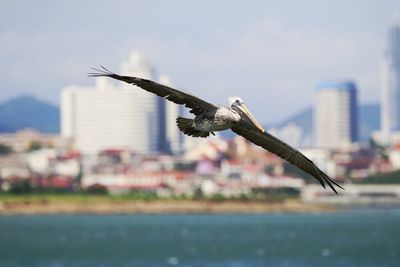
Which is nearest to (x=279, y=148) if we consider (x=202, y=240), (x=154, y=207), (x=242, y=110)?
(x=242, y=110)

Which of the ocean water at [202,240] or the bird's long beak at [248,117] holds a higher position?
the bird's long beak at [248,117]

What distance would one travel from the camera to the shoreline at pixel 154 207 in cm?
13138

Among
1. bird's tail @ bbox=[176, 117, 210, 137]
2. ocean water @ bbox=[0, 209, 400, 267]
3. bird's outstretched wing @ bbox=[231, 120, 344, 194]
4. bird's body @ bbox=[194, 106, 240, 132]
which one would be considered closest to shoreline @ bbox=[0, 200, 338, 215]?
ocean water @ bbox=[0, 209, 400, 267]

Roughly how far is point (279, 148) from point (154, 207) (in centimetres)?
12206

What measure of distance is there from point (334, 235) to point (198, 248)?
78.7 feet

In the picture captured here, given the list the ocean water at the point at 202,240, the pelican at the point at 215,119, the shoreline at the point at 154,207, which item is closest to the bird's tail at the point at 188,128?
the pelican at the point at 215,119

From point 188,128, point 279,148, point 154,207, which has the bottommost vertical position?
point 154,207

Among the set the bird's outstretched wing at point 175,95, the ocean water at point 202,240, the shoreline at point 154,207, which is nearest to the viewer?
the bird's outstretched wing at point 175,95

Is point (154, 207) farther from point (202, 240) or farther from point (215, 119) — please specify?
point (215, 119)

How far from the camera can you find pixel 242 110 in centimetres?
1382

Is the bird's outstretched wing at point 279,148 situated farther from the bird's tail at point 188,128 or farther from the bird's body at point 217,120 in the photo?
the bird's tail at point 188,128

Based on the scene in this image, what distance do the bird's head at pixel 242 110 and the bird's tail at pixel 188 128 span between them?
0.45 meters

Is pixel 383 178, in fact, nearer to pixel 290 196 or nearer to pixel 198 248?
pixel 290 196

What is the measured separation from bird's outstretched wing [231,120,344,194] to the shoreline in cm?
11561
